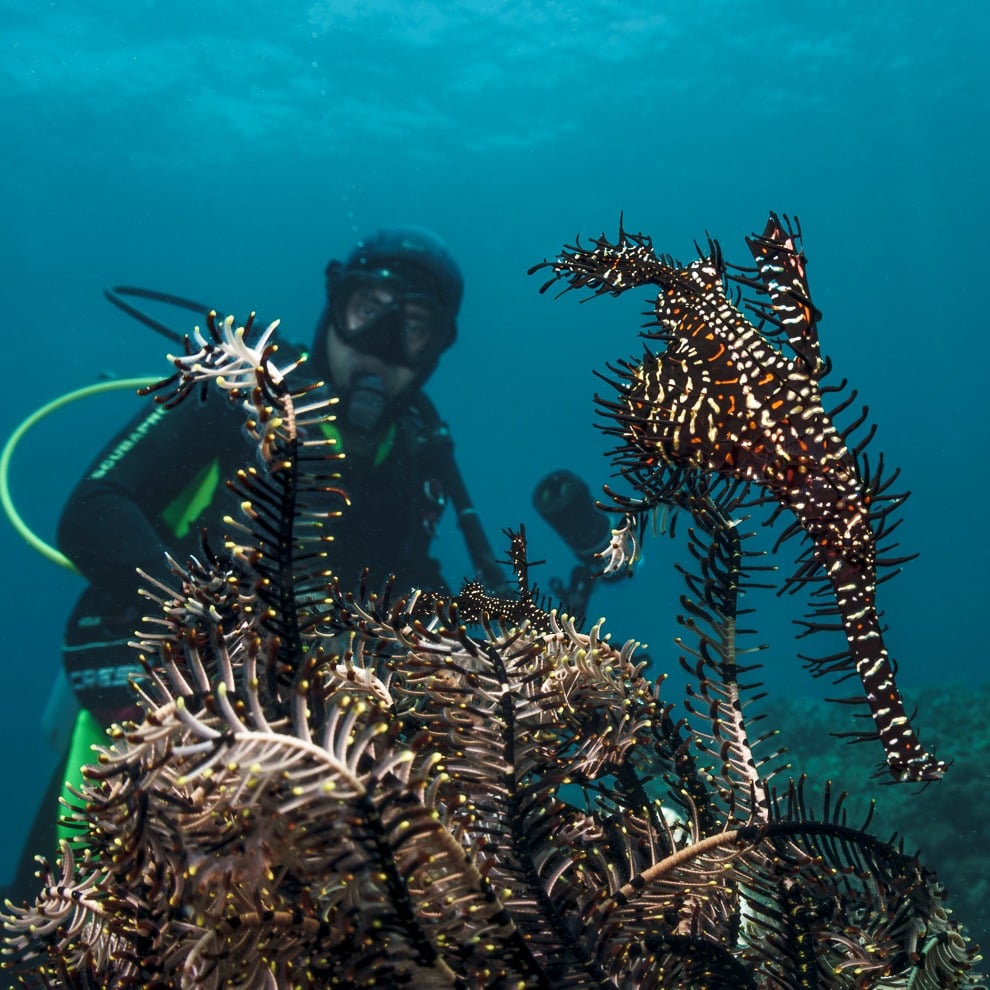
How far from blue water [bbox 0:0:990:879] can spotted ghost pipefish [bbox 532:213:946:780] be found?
13271mm

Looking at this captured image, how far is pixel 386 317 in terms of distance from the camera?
8.44 meters

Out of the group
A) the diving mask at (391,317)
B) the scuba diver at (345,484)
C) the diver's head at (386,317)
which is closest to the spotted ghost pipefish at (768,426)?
the scuba diver at (345,484)

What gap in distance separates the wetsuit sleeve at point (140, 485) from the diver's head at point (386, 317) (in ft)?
4.69

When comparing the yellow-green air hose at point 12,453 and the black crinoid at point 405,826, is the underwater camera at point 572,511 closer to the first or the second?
the yellow-green air hose at point 12,453

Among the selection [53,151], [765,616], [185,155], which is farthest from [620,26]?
[765,616]

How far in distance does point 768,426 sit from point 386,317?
7.34 meters

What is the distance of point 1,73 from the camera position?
123ft

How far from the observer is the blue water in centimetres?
3812

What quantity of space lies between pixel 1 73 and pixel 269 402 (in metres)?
49.9

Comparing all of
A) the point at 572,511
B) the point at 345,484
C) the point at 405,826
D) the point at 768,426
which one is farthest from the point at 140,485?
the point at 405,826

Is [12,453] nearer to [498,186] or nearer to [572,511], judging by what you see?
[572,511]

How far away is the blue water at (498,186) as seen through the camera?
38125mm

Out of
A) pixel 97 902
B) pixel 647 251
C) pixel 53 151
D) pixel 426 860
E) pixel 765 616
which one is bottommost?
pixel 97 902

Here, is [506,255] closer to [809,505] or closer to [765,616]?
[765,616]
